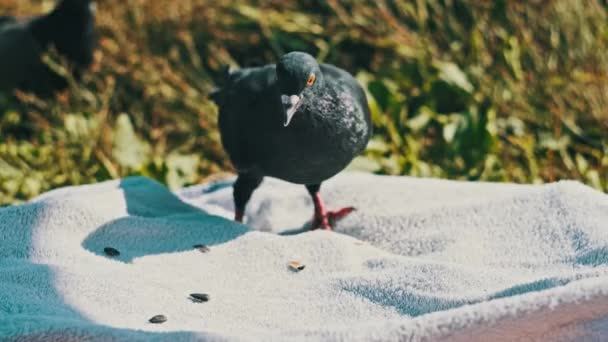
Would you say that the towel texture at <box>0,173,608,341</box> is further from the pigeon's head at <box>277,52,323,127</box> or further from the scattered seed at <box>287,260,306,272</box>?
the pigeon's head at <box>277,52,323,127</box>

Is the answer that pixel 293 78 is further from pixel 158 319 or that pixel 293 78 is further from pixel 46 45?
pixel 46 45

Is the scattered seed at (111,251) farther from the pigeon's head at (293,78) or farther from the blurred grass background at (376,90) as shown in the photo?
the blurred grass background at (376,90)

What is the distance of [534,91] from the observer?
3.87m

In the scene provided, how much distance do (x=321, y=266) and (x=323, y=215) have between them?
416 millimetres

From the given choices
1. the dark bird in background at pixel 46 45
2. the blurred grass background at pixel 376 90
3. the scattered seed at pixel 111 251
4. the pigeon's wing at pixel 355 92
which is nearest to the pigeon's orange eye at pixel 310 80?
the pigeon's wing at pixel 355 92

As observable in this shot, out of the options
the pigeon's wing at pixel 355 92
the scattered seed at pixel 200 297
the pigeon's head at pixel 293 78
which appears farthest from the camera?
the pigeon's wing at pixel 355 92

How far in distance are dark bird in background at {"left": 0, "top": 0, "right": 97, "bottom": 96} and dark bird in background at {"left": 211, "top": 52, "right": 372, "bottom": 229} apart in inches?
81.4

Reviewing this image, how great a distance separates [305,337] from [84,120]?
2.54 metres

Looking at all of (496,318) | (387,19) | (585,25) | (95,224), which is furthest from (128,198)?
(585,25)

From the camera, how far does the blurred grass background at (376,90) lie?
143 inches

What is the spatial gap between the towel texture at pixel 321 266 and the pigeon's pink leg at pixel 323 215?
1.7 inches

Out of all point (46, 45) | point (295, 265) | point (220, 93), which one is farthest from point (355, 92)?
point (46, 45)

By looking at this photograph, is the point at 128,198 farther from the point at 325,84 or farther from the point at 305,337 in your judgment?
the point at 305,337

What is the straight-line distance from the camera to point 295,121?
2.36m
